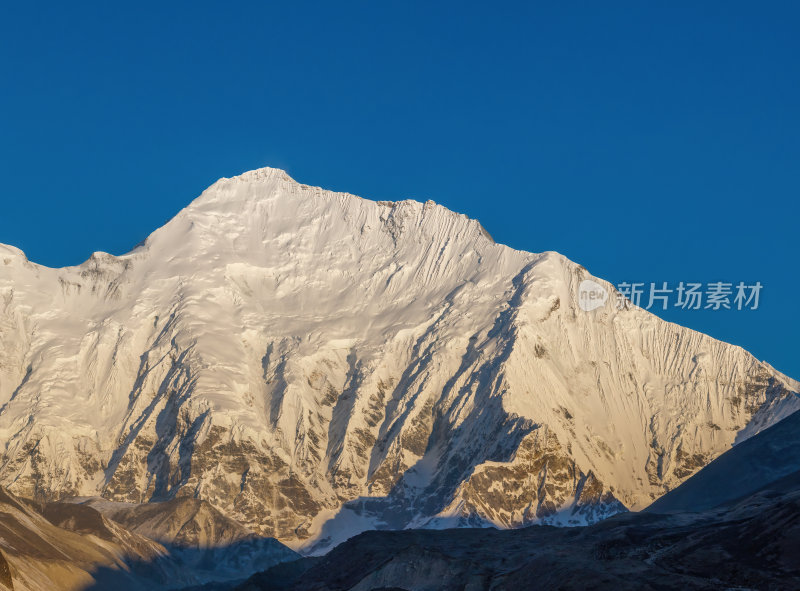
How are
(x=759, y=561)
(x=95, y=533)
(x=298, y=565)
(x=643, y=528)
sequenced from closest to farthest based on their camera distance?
1. (x=759, y=561)
2. (x=643, y=528)
3. (x=298, y=565)
4. (x=95, y=533)

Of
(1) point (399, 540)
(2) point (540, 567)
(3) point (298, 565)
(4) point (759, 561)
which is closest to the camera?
(4) point (759, 561)

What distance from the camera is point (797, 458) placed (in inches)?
6216

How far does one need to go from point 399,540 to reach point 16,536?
69.0 meters

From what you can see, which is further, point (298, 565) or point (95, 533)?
point (95, 533)

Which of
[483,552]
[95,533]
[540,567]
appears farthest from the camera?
[95,533]

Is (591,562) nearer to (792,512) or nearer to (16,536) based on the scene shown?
(792,512)

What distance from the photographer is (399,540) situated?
387ft

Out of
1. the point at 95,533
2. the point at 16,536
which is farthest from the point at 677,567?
the point at 95,533

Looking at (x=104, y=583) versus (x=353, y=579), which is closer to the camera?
(x=353, y=579)

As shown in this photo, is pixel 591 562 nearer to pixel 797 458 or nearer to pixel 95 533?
pixel 797 458

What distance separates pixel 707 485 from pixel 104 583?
81.3 metres

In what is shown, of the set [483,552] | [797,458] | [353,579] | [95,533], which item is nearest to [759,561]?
[483,552]

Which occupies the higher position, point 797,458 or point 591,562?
point 797,458

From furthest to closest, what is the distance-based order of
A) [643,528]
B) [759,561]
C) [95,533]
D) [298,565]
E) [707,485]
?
1. [95,533]
2. [707,485]
3. [298,565]
4. [643,528]
5. [759,561]
